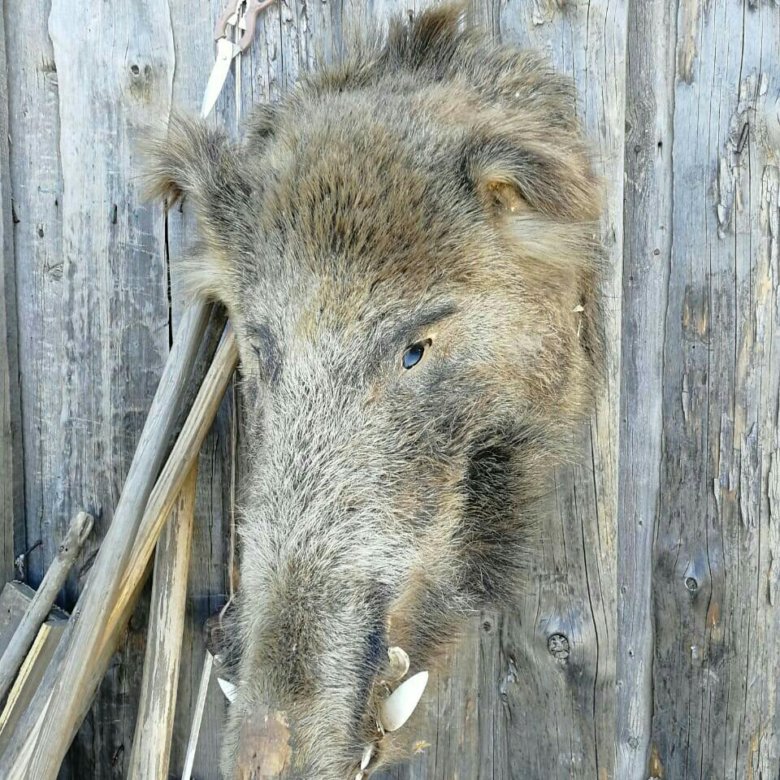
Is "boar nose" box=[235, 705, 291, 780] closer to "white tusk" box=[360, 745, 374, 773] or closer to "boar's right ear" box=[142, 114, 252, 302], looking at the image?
"white tusk" box=[360, 745, 374, 773]

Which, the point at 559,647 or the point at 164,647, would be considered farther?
the point at 559,647

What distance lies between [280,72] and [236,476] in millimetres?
985

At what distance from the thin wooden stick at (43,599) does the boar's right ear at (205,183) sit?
29.2 inches

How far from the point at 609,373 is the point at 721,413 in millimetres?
295

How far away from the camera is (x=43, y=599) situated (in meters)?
1.91

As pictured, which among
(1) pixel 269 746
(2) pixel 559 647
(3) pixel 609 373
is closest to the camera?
(1) pixel 269 746

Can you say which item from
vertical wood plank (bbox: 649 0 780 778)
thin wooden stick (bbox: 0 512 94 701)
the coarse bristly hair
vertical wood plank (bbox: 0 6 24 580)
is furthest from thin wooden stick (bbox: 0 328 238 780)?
vertical wood plank (bbox: 649 0 780 778)

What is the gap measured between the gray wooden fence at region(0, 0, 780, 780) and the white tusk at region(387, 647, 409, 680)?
600 millimetres

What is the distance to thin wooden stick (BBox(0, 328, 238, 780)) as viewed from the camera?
5.52ft

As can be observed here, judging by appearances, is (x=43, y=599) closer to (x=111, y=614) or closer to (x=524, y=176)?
(x=111, y=614)

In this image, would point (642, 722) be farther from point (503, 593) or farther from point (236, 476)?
point (236, 476)

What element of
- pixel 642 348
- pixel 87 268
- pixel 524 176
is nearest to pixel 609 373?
pixel 642 348

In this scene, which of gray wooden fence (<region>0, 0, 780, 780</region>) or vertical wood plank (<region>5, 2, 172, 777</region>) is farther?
vertical wood plank (<region>5, 2, 172, 777</region>)

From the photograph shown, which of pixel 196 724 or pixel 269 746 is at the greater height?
pixel 269 746
